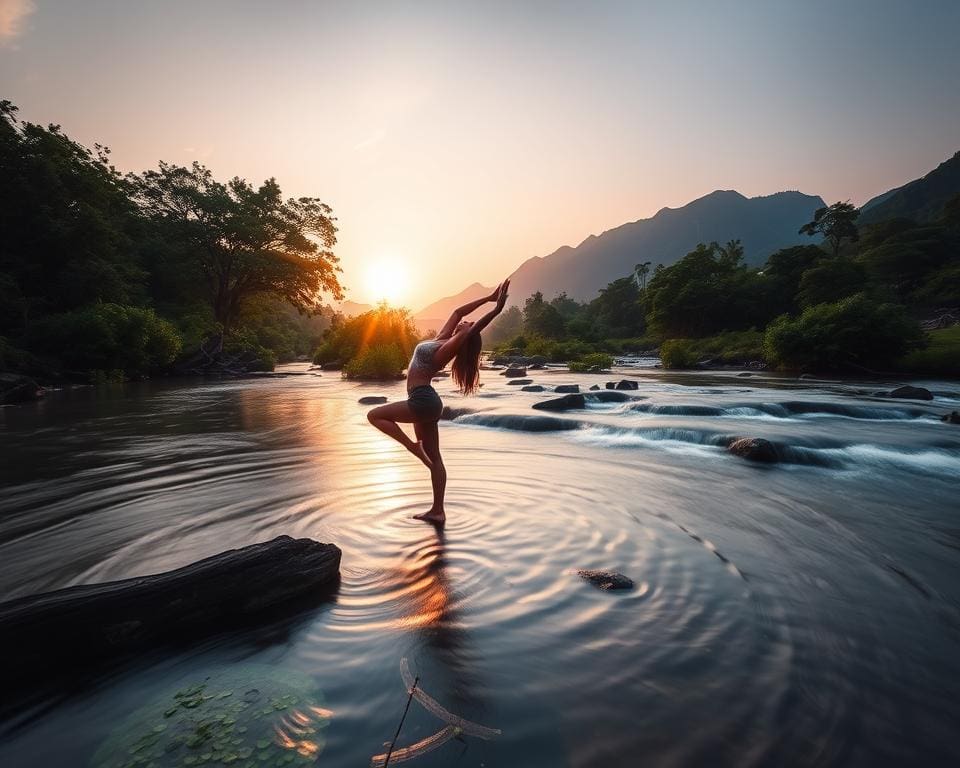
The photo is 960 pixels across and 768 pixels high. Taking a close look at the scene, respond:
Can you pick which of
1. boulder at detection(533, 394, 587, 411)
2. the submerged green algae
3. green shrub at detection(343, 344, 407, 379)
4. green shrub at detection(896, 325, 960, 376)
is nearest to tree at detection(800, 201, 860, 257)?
green shrub at detection(896, 325, 960, 376)

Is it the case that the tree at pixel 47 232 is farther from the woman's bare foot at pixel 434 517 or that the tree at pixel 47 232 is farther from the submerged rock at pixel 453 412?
the woman's bare foot at pixel 434 517

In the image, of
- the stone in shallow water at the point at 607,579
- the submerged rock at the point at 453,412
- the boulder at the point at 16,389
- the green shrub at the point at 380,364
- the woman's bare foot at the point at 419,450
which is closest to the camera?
the stone in shallow water at the point at 607,579

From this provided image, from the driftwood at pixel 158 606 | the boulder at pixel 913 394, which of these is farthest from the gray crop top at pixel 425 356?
the boulder at pixel 913 394

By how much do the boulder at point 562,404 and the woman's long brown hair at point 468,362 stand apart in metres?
11.1

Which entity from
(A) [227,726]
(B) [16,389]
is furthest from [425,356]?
(B) [16,389]

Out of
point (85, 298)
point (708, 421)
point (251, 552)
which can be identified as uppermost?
point (85, 298)

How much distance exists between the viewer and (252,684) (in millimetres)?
2727

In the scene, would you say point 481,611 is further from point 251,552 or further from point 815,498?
point 815,498

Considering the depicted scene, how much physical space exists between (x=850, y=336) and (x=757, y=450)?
24880mm

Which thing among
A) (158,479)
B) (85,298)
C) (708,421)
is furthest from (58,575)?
(85,298)

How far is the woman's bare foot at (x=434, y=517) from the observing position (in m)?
5.48

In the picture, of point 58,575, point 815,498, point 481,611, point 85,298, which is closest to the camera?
point 481,611

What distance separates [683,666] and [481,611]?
57.2 inches

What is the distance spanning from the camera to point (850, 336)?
27547mm
